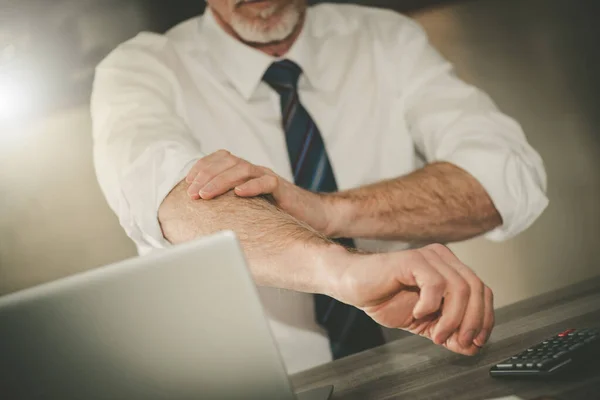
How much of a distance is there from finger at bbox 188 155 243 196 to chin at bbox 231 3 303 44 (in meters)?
0.69

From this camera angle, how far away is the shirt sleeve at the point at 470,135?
1720mm

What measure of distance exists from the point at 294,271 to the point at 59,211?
111cm

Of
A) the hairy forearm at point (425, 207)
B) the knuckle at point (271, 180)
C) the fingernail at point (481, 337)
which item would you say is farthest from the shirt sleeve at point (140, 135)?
the fingernail at point (481, 337)

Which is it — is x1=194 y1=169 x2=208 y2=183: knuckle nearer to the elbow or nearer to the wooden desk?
the wooden desk

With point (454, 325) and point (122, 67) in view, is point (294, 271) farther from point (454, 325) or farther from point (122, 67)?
point (122, 67)

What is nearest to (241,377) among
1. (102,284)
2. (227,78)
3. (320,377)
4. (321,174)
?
(102,284)

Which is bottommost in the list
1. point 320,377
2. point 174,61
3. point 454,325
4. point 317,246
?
point 320,377

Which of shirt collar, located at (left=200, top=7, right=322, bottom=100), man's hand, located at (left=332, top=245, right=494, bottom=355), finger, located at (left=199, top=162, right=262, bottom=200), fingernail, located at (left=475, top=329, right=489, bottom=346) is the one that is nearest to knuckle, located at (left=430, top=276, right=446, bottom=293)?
man's hand, located at (left=332, top=245, right=494, bottom=355)

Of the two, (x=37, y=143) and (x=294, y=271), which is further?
(x=37, y=143)

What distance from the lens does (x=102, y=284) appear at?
24.6 inches

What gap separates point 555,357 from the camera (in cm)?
75

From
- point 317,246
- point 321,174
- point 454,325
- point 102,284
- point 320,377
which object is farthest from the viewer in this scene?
point 321,174

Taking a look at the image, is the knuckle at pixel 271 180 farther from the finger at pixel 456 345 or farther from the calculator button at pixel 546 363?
the calculator button at pixel 546 363

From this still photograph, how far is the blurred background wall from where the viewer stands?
1.89 metres
